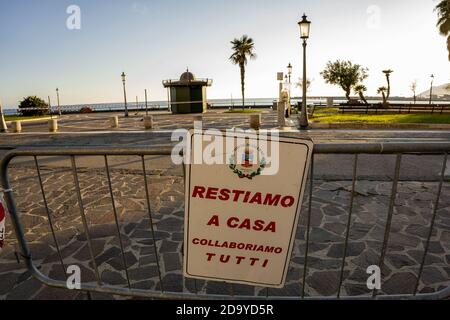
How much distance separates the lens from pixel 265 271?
7.51 feet

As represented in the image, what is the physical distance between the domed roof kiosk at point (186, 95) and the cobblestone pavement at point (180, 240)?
3025 centimetres

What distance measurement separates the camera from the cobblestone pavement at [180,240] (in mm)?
3104

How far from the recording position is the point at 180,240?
13.3 feet

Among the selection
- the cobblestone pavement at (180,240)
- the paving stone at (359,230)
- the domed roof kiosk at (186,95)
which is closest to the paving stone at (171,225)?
the cobblestone pavement at (180,240)

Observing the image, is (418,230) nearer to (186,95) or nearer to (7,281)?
(7,281)

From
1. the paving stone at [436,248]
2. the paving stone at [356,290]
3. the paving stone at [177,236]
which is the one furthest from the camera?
the paving stone at [177,236]

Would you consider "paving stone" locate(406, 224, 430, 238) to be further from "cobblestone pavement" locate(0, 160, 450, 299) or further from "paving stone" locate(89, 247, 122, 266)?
"paving stone" locate(89, 247, 122, 266)

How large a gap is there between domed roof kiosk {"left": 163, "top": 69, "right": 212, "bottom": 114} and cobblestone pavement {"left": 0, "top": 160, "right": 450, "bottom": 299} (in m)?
30.3

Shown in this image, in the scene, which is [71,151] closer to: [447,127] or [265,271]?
[265,271]

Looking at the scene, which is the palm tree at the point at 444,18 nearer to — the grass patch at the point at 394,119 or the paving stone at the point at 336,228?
the grass patch at the point at 394,119

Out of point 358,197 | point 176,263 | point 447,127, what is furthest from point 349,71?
point 176,263

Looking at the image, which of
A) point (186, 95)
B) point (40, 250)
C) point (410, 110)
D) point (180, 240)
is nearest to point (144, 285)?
point (180, 240)

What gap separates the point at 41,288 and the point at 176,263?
4.75 ft

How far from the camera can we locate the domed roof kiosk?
35656 mm
